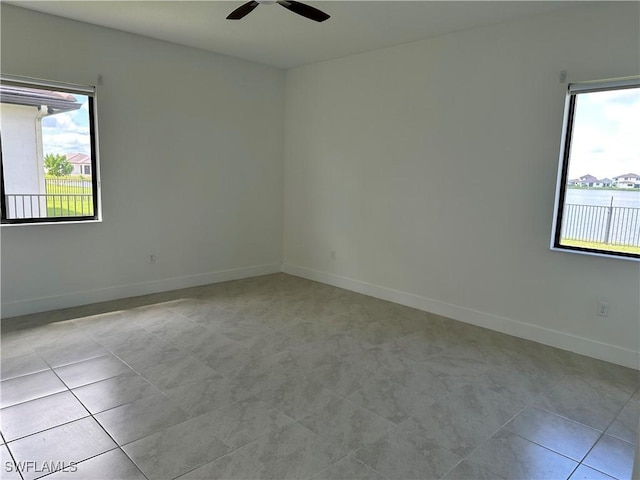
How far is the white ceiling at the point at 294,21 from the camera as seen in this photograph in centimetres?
348

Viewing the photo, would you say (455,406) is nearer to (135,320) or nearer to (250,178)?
(135,320)

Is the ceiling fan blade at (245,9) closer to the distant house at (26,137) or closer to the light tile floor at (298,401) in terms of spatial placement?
the distant house at (26,137)

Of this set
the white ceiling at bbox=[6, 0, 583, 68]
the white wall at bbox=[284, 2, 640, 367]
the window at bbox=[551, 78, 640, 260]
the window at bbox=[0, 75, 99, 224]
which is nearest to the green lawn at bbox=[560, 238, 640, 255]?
the window at bbox=[551, 78, 640, 260]

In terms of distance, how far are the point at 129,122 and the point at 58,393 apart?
9.46 feet

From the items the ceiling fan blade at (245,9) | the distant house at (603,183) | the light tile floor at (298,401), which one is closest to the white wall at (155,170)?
the light tile floor at (298,401)

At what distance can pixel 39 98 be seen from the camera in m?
4.02

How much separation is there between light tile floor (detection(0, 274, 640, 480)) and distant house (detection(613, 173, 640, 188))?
138cm

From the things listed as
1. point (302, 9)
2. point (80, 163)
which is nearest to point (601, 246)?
point (302, 9)

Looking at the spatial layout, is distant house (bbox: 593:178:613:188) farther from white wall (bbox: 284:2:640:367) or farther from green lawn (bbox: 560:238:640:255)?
green lawn (bbox: 560:238:640:255)

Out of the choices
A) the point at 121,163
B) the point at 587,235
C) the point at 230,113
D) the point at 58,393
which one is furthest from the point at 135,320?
the point at 587,235

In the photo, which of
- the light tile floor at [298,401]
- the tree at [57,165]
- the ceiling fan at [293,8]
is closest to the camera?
the light tile floor at [298,401]

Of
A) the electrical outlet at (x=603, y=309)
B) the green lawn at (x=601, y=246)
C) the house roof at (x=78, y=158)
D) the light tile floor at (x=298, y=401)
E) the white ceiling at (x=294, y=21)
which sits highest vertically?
the white ceiling at (x=294, y=21)

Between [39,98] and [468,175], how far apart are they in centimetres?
409

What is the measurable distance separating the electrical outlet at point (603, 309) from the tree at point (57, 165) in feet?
16.1
